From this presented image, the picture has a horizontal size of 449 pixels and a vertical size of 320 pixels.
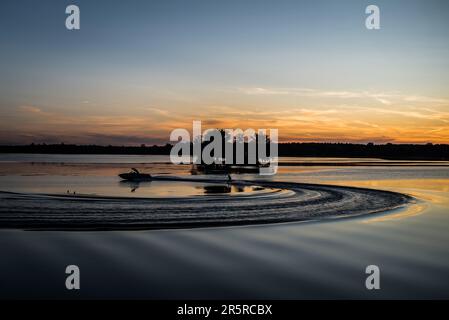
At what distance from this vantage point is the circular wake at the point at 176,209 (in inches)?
653

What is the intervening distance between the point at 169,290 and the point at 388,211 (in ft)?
50.6

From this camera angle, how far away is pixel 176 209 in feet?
68.5

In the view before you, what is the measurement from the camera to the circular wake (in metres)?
16.6

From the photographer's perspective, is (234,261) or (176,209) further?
(176,209)

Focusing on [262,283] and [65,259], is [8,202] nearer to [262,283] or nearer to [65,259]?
[65,259]

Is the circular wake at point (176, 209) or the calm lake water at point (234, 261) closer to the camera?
the calm lake water at point (234, 261)

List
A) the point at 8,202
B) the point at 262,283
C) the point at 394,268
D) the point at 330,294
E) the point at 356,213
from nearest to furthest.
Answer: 1. the point at 330,294
2. the point at 262,283
3. the point at 394,268
4. the point at 356,213
5. the point at 8,202

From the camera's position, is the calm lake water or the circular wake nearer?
the calm lake water

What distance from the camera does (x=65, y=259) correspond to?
36.1 feet
